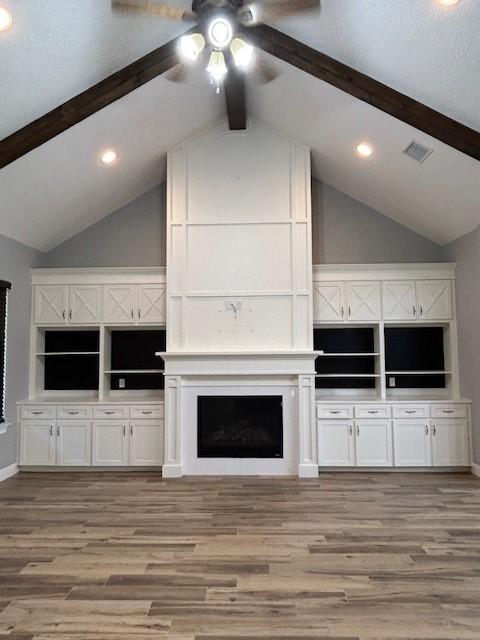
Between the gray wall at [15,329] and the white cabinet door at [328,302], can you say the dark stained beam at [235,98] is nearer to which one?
the white cabinet door at [328,302]

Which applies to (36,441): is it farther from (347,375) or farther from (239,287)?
(347,375)

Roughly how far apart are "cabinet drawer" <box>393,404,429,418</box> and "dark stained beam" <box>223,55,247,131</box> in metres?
3.88

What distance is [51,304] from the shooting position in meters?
5.96

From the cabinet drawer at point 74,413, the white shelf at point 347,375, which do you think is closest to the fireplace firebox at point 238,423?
the white shelf at point 347,375

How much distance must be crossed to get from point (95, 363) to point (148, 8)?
14.4ft

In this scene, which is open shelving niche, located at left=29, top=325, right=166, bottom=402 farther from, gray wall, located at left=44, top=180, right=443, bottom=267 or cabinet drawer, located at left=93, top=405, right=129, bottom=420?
gray wall, located at left=44, top=180, right=443, bottom=267

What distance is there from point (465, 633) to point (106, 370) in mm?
4806

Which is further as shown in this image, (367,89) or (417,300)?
(417,300)

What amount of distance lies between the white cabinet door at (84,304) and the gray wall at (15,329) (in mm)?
563

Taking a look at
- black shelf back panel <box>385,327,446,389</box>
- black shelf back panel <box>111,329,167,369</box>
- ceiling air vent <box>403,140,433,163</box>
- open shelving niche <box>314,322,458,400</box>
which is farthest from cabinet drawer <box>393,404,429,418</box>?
black shelf back panel <box>111,329,167,369</box>

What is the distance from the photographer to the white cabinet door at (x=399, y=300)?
5.79 metres

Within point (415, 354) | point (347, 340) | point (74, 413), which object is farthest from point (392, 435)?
point (74, 413)

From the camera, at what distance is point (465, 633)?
2.38m

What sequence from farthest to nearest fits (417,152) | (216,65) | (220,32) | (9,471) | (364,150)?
1. (9,471)
2. (364,150)
3. (417,152)
4. (216,65)
5. (220,32)
